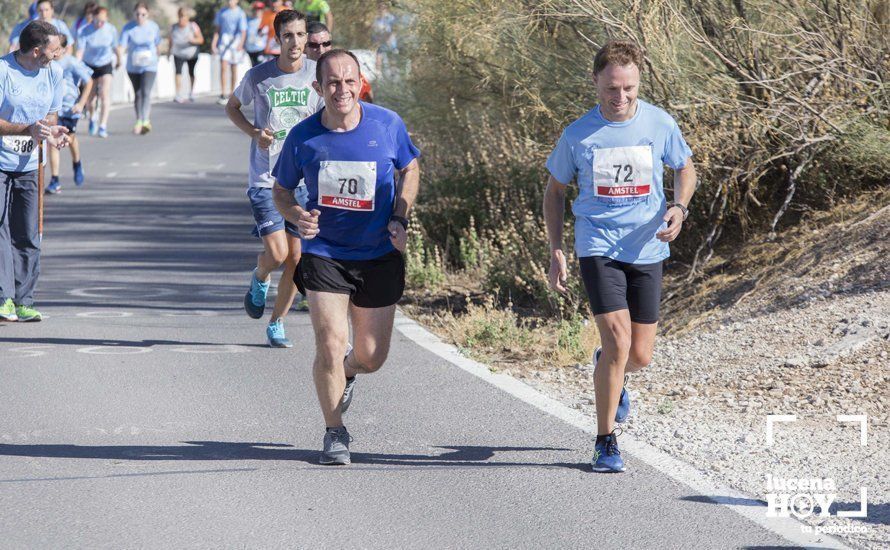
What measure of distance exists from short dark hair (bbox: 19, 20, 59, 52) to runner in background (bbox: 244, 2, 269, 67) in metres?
16.6

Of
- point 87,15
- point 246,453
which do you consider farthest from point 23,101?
point 87,15

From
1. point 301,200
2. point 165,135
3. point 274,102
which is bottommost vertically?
point 165,135

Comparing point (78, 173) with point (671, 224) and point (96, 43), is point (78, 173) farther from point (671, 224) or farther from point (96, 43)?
point (671, 224)

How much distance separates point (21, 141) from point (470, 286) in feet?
13.4

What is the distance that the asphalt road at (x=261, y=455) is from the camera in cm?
579

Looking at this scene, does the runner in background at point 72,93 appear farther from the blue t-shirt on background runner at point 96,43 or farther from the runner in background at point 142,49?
the runner in background at point 142,49

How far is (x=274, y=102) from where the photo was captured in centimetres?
962

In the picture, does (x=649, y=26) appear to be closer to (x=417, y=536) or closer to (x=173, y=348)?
(x=173, y=348)

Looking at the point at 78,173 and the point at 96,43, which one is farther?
the point at 96,43

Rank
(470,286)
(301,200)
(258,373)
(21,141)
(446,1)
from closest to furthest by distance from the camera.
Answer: (258,373) → (301,200) → (21,141) → (470,286) → (446,1)

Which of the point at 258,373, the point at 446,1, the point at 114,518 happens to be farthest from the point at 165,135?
the point at 114,518

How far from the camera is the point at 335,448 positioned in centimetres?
683

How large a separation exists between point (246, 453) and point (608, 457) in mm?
1715

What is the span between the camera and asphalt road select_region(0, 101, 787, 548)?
579cm
